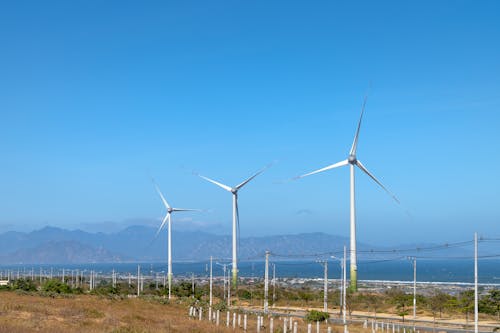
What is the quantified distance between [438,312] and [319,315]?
26.1 metres

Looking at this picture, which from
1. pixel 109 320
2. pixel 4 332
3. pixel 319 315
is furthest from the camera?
pixel 319 315

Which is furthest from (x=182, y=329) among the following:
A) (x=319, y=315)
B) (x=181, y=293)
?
(x=181, y=293)

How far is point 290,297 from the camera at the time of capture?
9644cm

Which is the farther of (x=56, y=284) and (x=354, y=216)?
(x=56, y=284)

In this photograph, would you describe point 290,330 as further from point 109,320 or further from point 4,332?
point 4,332

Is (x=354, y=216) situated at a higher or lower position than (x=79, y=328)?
higher

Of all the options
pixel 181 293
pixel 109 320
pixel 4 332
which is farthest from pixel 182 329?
pixel 181 293

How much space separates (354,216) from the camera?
232 feet

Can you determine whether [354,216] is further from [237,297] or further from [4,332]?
[4,332]

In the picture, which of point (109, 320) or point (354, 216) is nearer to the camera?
point (109, 320)

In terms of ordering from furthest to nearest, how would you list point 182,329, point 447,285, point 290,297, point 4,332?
point 447,285, point 290,297, point 182,329, point 4,332

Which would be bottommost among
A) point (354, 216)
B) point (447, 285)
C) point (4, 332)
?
point (447, 285)

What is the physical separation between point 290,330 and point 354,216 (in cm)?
3080

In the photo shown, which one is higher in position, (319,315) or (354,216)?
(354,216)
